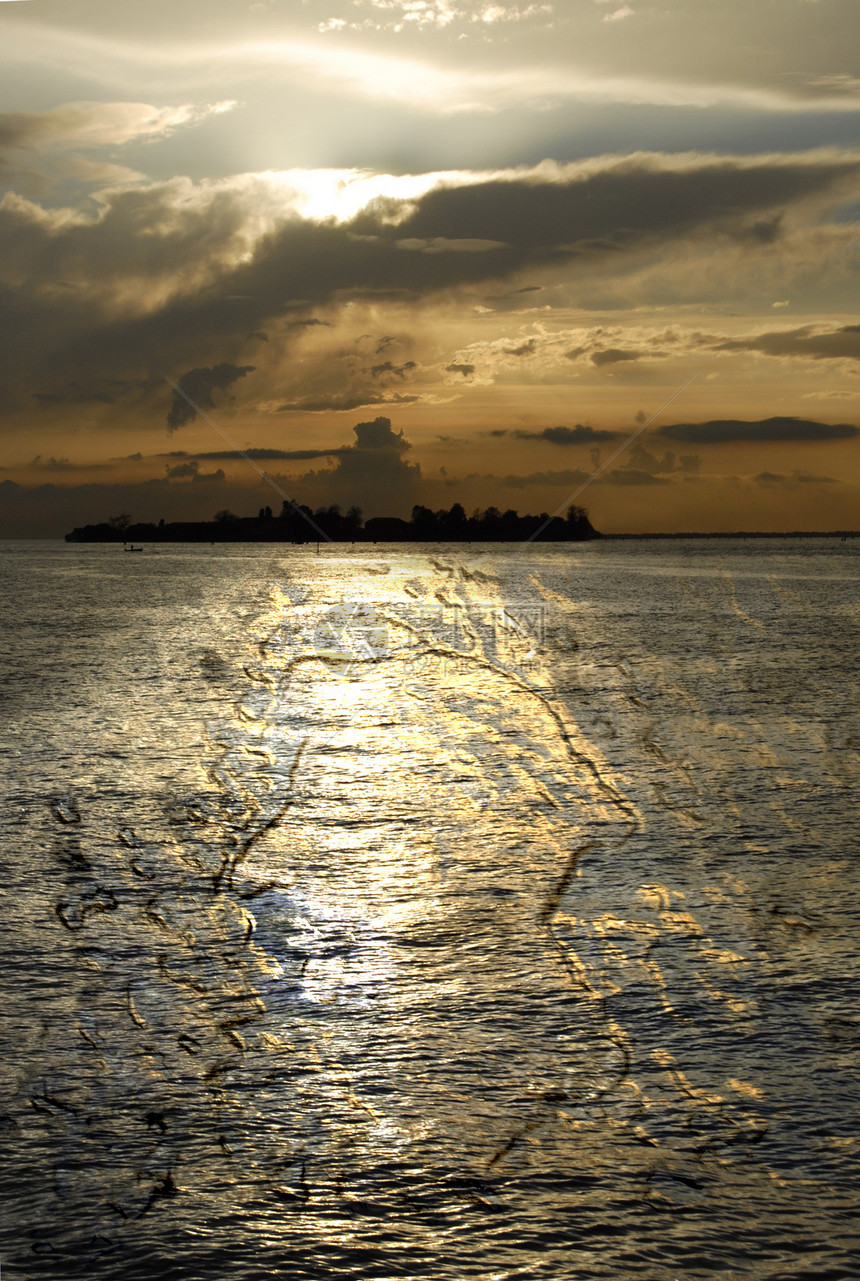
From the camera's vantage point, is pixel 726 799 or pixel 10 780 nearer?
pixel 726 799

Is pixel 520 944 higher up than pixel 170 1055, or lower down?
higher up

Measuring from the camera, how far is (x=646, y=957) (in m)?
6.55

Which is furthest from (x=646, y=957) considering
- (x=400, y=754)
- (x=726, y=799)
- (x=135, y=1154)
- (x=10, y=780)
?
(x=10, y=780)

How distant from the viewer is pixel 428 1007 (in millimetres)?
5805

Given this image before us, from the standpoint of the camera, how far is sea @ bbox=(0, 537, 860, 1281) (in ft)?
13.3

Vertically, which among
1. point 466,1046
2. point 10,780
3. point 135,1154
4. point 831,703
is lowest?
point 135,1154

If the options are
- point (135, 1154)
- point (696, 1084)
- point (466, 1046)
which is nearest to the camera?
point (135, 1154)

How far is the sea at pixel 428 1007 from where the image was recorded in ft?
13.3

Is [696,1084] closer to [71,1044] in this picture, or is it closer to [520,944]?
[520,944]

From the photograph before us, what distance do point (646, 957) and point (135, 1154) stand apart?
10.6 feet

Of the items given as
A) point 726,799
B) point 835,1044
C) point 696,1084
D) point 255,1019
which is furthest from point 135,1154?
point 726,799

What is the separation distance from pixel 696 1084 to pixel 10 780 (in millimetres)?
9077

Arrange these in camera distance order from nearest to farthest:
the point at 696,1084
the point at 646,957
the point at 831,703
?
the point at 696,1084 → the point at 646,957 → the point at 831,703

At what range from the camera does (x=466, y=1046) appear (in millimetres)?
5375
